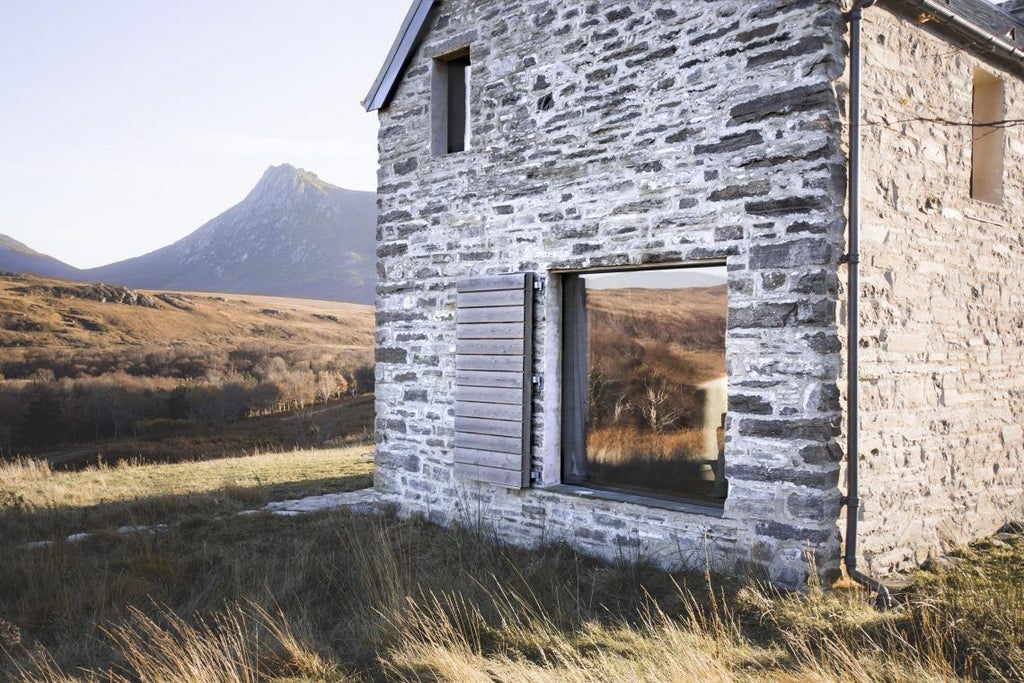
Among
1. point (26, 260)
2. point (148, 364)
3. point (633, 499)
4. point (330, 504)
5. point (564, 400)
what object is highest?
point (26, 260)

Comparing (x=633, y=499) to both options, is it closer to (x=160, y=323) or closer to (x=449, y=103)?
(x=449, y=103)

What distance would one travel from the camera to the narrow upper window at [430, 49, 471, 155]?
8469 mm

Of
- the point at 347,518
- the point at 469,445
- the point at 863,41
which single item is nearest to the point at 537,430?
the point at 469,445

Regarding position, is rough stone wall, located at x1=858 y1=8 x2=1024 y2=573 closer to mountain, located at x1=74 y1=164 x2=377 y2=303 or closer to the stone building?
the stone building

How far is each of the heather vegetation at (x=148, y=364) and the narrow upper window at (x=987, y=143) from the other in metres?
16.7

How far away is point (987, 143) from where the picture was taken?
7.70m

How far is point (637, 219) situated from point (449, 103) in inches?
117

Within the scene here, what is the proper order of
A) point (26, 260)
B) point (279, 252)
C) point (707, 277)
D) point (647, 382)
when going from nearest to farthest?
point (707, 277) < point (647, 382) < point (26, 260) < point (279, 252)

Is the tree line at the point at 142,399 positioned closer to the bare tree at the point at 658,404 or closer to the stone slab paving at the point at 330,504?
the stone slab paving at the point at 330,504

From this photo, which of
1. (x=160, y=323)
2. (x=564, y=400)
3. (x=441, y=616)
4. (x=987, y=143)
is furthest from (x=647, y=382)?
(x=160, y=323)

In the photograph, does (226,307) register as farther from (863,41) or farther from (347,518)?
(863,41)

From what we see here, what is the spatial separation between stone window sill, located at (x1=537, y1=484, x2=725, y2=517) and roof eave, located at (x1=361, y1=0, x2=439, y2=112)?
4.50 metres

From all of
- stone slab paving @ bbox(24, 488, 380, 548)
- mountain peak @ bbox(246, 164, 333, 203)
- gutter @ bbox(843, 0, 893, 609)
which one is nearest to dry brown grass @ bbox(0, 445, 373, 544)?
stone slab paving @ bbox(24, 488, 380, 548)

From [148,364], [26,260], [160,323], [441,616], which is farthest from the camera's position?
[26,260]
